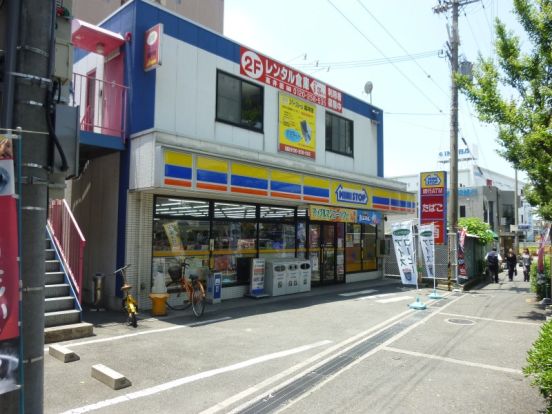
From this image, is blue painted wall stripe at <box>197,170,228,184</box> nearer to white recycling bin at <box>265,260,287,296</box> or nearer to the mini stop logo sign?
white recycling bin at <box>265,260,287,296</box>

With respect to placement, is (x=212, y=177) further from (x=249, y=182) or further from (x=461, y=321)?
(x=461, y=321)

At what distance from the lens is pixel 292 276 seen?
46.0 feet

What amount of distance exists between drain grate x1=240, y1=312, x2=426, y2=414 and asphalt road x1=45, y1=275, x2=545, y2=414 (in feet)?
0.05

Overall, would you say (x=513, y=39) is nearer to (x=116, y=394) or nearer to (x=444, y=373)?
(x=444, y=373)

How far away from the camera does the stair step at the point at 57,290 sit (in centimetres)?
810

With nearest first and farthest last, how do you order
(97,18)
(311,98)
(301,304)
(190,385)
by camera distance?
(190,385), (301,304), (311,98), (97,18)

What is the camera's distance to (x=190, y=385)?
18.4ft

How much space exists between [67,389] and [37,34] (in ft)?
14.2

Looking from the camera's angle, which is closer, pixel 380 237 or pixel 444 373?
pixel 444 373

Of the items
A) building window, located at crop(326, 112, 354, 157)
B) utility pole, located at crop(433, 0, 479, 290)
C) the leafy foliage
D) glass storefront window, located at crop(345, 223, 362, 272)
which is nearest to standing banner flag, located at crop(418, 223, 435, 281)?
utility pole, located at crop(433, 0, 479, 290)

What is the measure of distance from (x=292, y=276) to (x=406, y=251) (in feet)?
14.4

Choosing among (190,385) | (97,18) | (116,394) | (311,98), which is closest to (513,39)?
(311,98)

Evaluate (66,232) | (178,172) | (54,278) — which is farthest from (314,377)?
(66,232)

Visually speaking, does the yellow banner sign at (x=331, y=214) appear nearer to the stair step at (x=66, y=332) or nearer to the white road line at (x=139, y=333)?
the white road line at (x=139, y=333)
